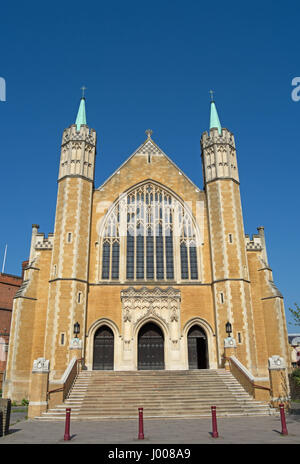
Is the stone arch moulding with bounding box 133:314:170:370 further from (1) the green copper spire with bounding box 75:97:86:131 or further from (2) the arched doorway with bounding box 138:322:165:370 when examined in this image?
(1) the green copper spire with bounding box 75:97:86:131

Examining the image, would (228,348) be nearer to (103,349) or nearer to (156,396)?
(156,396)

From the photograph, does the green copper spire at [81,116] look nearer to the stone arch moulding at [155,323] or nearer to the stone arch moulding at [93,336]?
the stone arch moulding at [93,336]

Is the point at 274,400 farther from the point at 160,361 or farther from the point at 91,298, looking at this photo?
the point at 91,298

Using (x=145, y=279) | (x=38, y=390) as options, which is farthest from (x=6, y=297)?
(x=38, y=390)

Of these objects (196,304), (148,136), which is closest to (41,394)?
(196,304)

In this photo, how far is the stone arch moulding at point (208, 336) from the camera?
2462 cm

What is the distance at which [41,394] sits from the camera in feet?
54.6

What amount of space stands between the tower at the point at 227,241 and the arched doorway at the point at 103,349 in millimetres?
7218

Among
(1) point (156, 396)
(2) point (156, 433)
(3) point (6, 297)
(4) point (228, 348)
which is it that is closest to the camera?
(2) point (156, 433)

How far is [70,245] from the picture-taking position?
1014 inches

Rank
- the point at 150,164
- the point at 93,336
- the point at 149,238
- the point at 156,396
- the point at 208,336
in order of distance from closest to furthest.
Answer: the point at 156,396 → the point at 93,336 → the point at 208,336 → the point at 149,238 → the point at 150,164

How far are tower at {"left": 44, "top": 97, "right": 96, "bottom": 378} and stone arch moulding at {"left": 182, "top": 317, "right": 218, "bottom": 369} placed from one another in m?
6.95

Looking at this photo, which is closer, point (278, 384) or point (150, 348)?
point (278, 384)

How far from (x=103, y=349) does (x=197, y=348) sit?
6.50 metres
